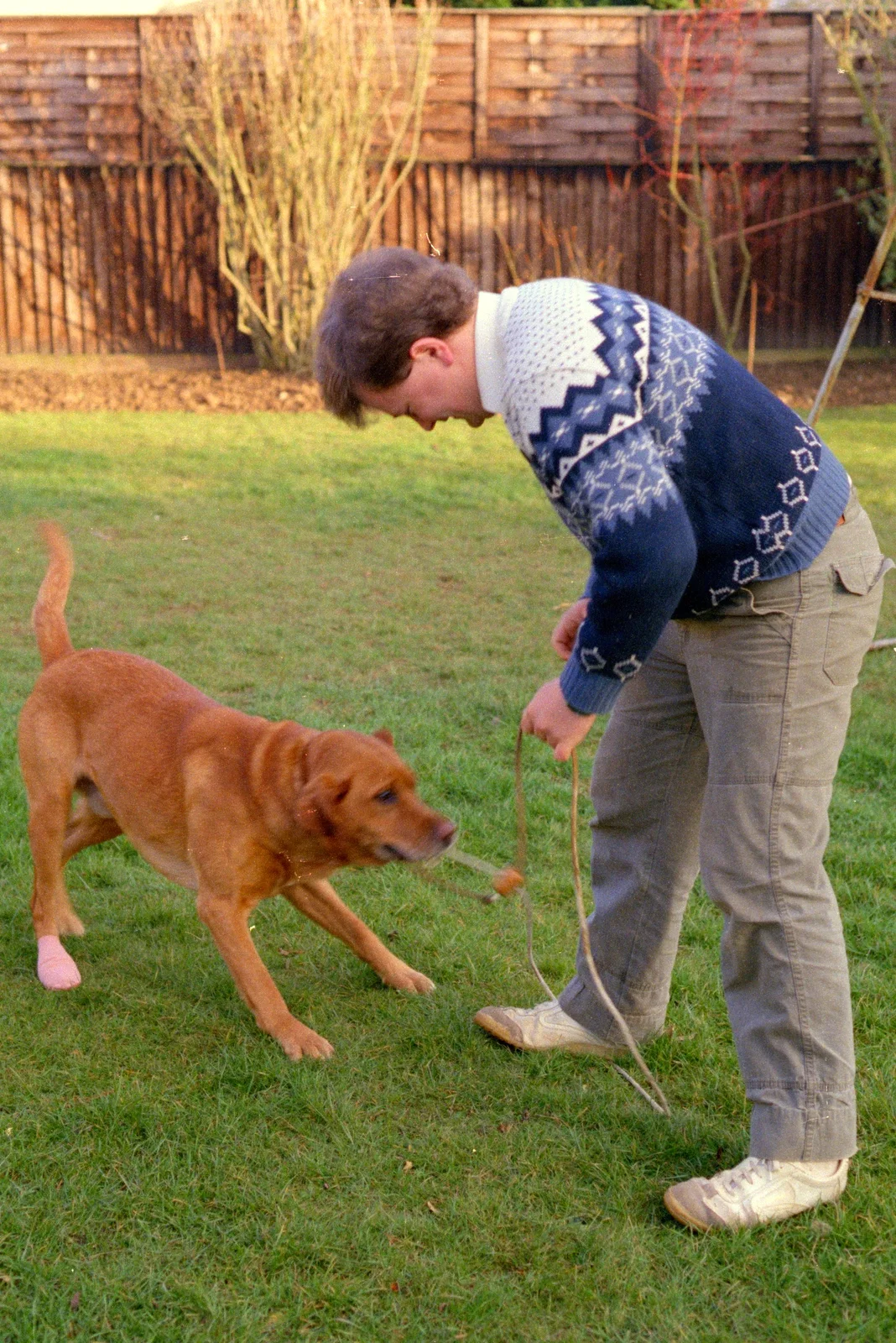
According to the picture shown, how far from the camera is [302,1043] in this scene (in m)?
3.48

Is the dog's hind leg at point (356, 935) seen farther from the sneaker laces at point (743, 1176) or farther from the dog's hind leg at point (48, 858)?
the sneaker laces at point (743, 1176)

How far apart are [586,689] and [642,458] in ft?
1.58

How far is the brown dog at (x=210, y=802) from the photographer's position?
3.46 meters

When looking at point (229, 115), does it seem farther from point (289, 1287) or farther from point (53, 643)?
point (289, 1287)

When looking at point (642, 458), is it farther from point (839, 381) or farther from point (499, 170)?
point (499, 170)

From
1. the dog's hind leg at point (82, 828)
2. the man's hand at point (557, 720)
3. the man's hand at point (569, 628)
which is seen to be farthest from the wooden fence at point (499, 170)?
the man's hand at point (557, 720)

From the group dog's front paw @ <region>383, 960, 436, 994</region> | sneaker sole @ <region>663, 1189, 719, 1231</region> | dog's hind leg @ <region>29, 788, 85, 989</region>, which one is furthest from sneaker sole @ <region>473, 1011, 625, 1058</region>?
dog's hind leg @ <region>29, 788, 85, 989</region>

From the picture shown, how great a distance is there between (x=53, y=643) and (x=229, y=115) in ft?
32.4

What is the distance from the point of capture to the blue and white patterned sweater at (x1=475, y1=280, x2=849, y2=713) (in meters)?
2.37

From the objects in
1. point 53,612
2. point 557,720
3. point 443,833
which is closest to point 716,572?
point 557,720

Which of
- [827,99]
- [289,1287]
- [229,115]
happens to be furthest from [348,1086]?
[827,99]

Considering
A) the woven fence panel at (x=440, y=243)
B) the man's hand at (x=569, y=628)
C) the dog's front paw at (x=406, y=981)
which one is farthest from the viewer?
the woven fence panel at (x=440, y=243)

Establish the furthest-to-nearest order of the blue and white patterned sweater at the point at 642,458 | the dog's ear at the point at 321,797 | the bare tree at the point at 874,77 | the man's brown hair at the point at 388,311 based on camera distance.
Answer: the bare tree at the point at 874,77, the dog's ear at the point at 321,797, the man's brown hair at the point at 388,311, the blue and white patterned sweater at the point at 642,458

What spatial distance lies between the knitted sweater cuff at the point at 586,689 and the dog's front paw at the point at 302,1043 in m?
1.37
